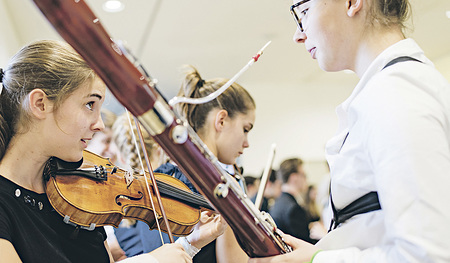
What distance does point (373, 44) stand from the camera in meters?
0.93

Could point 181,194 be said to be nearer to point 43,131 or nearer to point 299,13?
point 43,131

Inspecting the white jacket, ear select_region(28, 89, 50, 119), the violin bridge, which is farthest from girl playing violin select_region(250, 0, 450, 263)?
ear select_region(28, 89, 50, 119)

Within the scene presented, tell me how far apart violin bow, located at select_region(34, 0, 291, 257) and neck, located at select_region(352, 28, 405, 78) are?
1.33 feet

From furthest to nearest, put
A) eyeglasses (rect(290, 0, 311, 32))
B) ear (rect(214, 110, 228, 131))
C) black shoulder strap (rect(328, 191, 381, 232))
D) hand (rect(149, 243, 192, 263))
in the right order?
ear (rect(214, 110, 228, 131))
eyeglasses (rect(290, 0, 311, 32))
hand (rect(149, 243, 192, 263))
black shoulder strap (rect(328, 191, 381, 232))

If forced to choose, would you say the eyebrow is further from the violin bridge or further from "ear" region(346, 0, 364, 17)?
"ear" region(346, 0, 364, 17)

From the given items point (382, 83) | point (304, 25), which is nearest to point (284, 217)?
point (304, 25)

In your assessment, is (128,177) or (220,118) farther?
(220,118)

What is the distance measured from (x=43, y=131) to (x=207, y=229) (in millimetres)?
513

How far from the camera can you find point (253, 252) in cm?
84

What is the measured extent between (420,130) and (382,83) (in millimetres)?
124

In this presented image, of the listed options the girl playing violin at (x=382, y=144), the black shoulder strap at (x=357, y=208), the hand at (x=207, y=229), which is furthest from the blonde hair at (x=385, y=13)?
the hand at (x=207, y=229)

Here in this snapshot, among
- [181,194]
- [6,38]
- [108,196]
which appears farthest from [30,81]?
[6,38]

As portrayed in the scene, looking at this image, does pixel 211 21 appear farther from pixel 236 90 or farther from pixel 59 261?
pixel 59 261

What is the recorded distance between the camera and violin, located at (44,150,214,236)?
3.26 feet
